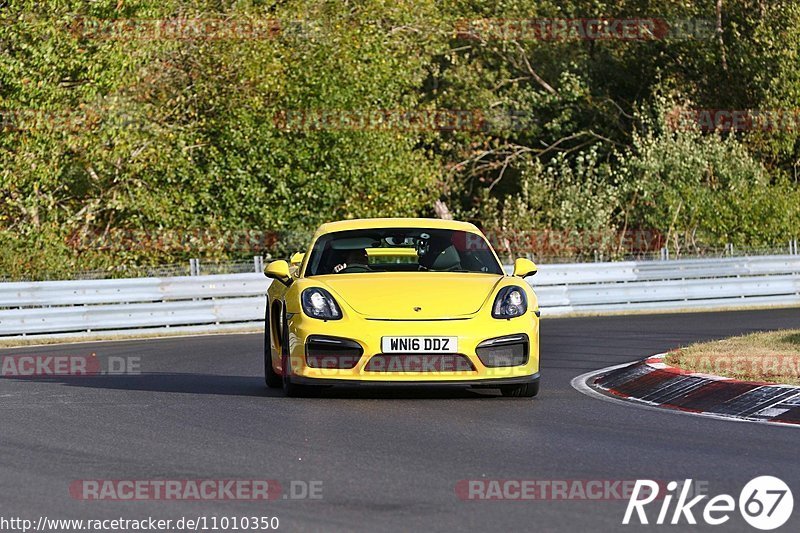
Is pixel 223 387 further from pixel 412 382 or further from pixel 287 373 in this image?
pixel 412 382

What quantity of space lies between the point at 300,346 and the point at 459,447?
2.73 metres

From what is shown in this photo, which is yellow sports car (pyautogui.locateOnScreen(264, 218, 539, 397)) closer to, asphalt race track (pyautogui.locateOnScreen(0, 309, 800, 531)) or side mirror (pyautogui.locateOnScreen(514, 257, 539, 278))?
side mirror (pyautogui.locateOnScreen(514, 257, 539, 278))

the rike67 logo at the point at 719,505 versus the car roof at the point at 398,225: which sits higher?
the car roof at the point at 398,225

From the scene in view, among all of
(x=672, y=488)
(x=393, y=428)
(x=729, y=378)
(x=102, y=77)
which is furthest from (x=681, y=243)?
(x=672, y=488)

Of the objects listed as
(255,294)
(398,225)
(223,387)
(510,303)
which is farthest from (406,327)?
(255,294)

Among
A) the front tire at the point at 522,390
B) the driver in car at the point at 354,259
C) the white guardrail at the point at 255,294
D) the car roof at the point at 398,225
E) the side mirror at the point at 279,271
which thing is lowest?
the white guardrail at the point at 255,294

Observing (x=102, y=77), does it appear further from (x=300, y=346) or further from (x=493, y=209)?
(x=300, y=346)

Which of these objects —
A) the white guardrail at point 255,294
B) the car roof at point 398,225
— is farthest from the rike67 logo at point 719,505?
the white guardrail at point 255,294

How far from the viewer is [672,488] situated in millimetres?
7156

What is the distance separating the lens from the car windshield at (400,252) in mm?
12305

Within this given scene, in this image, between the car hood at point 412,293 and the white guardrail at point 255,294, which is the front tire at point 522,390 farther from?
the white guardrail at point 255,294

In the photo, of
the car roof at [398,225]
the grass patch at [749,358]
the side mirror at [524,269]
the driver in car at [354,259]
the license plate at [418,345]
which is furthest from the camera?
the car roof at [398,225]

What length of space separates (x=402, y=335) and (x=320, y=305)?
2.46 ft

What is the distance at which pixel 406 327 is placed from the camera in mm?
11016
